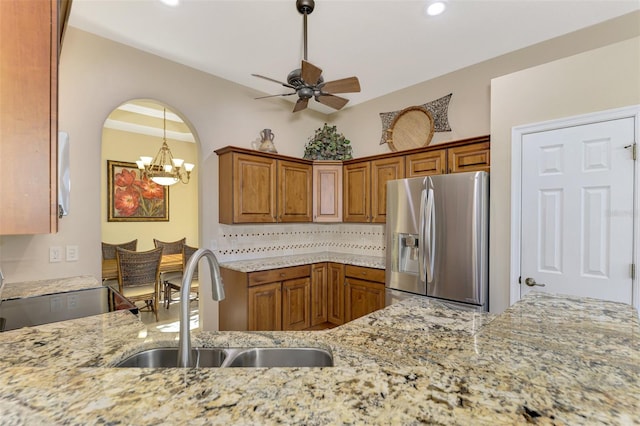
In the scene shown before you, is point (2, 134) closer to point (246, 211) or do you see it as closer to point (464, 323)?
point (464, 323)

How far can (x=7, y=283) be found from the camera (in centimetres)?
213

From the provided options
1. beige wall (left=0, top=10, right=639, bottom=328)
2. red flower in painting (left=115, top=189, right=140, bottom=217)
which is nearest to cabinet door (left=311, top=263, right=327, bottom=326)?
beige wall (left=0, top=10, right=639, bottom=328)

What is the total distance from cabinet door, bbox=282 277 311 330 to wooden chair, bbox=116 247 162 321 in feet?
5.94

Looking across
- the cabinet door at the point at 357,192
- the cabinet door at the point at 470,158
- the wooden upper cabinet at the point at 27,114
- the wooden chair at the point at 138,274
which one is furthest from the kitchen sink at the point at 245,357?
the wooden chair at the point at 138,274

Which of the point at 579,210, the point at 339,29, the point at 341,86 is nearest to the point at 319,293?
the point at 341,86

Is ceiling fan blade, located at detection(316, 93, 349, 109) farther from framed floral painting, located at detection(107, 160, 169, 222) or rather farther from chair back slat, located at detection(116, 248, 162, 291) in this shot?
framed floral painting, located at detection(107, 160, 169, 222)

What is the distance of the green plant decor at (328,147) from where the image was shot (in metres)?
4.01

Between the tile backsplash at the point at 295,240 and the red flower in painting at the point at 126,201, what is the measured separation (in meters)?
2.72

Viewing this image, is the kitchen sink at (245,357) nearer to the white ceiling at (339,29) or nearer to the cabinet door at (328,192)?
the white ceiling at (339,29)

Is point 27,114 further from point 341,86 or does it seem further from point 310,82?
point 341,86

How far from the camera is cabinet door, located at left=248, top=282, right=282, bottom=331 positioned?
2.96 meters

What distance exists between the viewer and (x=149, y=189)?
17.4 ft

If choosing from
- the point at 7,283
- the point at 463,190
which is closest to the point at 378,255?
the point at 463,190

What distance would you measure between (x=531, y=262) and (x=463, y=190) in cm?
76
